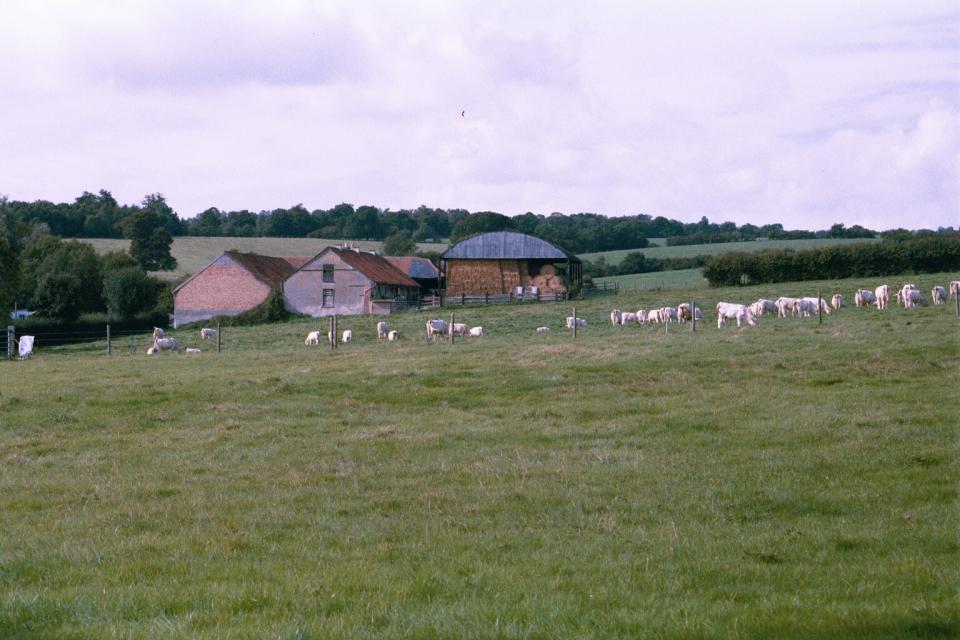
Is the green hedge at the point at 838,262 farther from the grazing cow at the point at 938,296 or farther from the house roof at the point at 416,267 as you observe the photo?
the grazing cow at the point at 938,296

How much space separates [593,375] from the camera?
2136 centimetres

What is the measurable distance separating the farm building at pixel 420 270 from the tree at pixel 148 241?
29.2 m

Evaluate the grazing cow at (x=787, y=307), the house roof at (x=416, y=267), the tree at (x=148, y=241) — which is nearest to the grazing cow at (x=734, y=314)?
the grazing cow at (x=787, y=307)

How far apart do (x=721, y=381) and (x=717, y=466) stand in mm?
7908

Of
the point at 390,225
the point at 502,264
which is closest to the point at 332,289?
the point at 502,264

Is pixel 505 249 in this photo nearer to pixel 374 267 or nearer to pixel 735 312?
pixel 374 267

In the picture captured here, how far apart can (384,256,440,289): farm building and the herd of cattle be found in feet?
119

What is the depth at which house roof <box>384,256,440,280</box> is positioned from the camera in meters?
86.0

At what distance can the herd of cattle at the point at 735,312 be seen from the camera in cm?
3919

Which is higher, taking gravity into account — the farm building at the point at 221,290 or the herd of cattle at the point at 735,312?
the farm building at the point at 221,290

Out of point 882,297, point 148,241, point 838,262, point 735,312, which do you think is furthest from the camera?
point 148,241

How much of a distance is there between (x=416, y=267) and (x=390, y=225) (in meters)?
65.4

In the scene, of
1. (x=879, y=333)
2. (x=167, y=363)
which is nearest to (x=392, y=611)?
(x=879, y=333)

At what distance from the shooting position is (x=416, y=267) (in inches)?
3428
